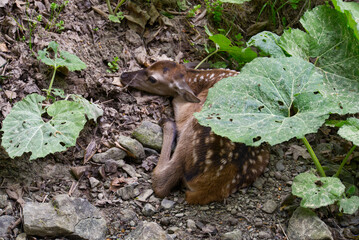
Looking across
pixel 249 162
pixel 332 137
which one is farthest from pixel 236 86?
pixel 332 137

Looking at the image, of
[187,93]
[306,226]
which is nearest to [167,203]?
[306,226]

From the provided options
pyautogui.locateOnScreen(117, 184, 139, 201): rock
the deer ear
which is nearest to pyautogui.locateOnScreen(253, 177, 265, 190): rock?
pyautogui.locateOnScreen(117, 184, 139, 201): rock

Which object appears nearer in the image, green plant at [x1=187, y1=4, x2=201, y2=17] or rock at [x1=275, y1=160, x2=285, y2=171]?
rock at [x1=275, y1=160, x2=285, y2=171]

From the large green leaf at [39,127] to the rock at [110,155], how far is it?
46 cm

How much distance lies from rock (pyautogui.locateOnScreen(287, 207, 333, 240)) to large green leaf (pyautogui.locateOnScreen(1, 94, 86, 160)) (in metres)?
1.79

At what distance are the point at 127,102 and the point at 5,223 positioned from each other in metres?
1.90

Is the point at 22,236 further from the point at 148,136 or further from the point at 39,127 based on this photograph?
the point at 148,136

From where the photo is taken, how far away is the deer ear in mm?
4438

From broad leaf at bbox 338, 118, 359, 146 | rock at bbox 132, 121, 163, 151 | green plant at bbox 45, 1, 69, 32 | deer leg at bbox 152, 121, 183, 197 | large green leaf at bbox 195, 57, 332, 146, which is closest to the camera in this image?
large green leaf at bbox 195, 57, 332, 146

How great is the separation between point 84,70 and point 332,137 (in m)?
2.60

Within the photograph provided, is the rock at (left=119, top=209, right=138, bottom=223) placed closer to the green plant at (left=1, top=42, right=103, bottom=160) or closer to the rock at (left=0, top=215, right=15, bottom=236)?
the green plant at (left=1, top=42, right=103, bottom=160)

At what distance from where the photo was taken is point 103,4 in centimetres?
487

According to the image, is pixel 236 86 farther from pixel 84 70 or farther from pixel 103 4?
pixel 103 4

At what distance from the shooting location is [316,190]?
2893 mm
